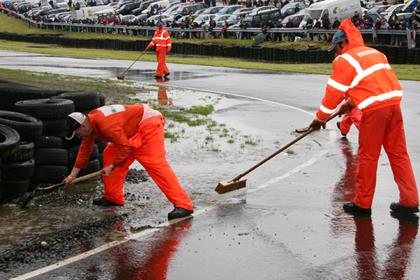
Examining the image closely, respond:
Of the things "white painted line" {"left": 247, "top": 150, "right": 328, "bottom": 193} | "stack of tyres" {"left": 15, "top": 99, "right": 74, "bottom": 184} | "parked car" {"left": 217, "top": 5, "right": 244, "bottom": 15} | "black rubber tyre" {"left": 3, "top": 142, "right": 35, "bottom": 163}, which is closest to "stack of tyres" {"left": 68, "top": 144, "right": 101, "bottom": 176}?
"stack of tyres" {"left": 15, "top": 99, "right": 74, "bottom": 184}

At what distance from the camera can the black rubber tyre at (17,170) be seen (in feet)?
27.3

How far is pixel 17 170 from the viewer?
839cm

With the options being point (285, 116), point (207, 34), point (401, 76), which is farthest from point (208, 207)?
point (207, 34)

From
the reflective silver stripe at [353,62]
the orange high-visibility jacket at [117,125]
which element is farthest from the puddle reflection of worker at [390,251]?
the orange high-visibility jacket at [117,125]

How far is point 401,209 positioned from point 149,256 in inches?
110

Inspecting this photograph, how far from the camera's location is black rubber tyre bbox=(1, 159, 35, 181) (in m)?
8.33

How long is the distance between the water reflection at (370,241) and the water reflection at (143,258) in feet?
4.96

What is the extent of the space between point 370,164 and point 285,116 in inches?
322

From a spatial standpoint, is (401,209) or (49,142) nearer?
(401,209)

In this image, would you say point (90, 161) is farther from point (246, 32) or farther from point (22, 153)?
point (246, 32)

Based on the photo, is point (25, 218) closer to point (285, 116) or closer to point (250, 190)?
point (250, 190)

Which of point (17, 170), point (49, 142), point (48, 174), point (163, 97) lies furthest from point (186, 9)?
point (17, 170)

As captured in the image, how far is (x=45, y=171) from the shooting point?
9.20m

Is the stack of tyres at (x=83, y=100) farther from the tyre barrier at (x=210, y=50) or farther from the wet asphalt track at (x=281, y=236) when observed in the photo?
the tyre barrier at (x=210, y=50)
